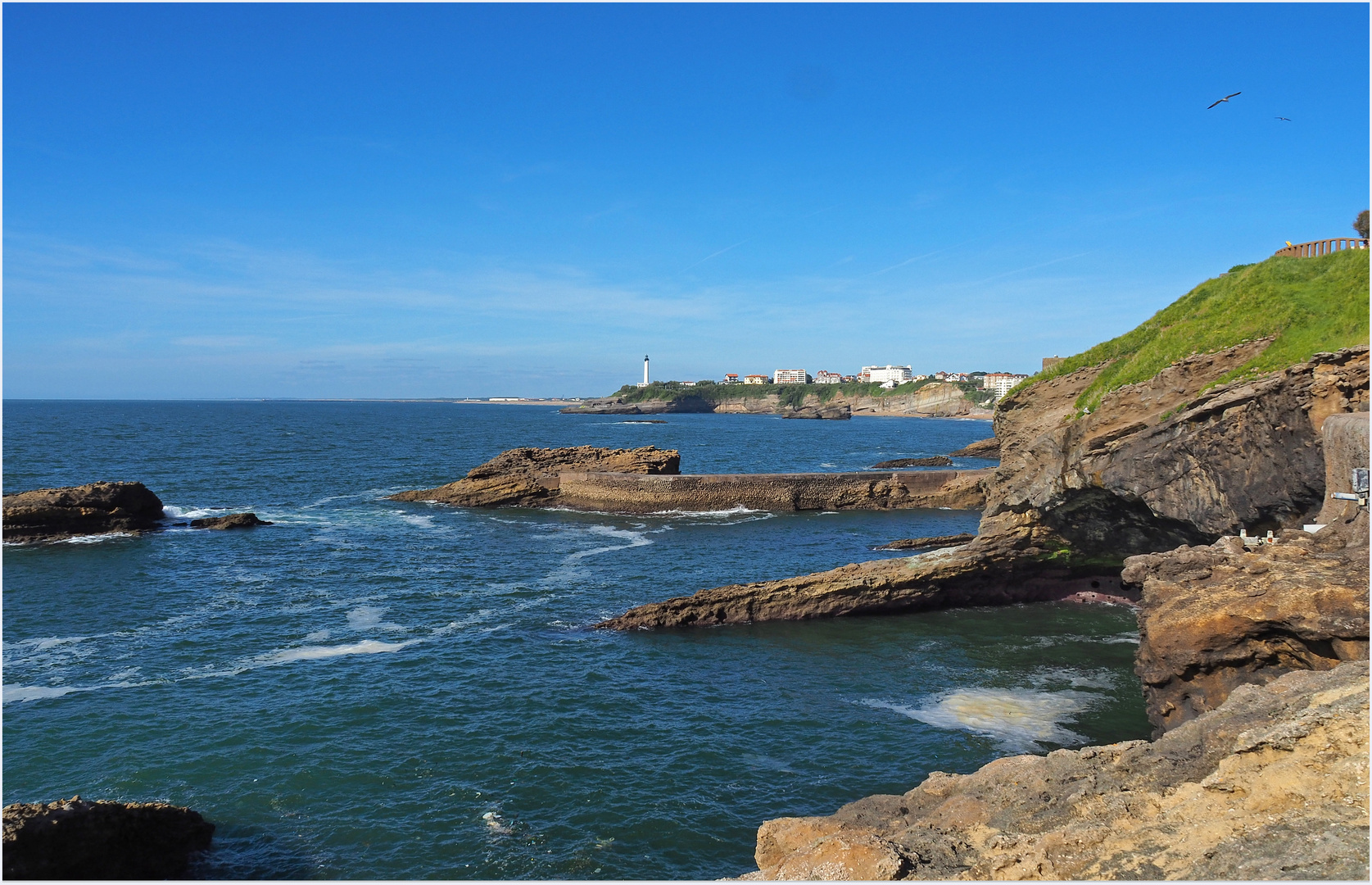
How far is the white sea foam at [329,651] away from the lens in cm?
2378

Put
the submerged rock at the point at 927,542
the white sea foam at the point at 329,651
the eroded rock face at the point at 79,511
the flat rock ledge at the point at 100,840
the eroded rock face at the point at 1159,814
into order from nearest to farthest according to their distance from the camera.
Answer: the eroded rock face at the point at 1159,814
the flat rock ledge at the point at 100,840
the white sea foam at the point at 329,651
the submerged rock at the point at 927,542
the eroded rock face at the point at 79,511

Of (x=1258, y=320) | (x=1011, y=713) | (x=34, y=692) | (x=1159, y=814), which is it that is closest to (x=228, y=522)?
(x=34, y=692)

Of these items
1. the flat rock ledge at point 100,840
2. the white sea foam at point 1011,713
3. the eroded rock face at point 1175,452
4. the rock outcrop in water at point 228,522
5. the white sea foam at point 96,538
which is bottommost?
the white sea foam at point 1011,713

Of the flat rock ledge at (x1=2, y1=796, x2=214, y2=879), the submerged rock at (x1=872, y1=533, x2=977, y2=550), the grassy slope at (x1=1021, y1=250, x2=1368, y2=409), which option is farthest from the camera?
the submerged rock at (x1=872, y1=533, x2=977, y2=550)

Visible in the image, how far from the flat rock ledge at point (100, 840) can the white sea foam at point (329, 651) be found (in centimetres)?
1014

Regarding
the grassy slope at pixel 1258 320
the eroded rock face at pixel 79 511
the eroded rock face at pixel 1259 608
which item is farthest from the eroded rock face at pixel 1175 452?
the eroded rock face at pixel 79 511

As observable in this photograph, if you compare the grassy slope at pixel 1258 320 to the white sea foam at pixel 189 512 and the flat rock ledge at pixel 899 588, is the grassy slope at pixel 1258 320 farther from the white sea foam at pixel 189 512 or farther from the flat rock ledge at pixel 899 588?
the white sea foam at pixel 189 512

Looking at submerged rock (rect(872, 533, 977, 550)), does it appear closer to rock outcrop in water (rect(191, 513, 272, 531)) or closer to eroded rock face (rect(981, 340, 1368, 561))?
eroded rock face (rect(981, 340, 1368, 561))

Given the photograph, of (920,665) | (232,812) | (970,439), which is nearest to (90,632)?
(232,812)

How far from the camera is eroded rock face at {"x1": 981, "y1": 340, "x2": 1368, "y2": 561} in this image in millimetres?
17000

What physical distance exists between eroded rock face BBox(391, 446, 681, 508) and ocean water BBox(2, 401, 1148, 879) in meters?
12.0

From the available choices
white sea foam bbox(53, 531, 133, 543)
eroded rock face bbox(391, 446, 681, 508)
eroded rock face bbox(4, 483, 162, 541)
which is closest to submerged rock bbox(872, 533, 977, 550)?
eroded rock face bbox(391, 446, 681, 508)

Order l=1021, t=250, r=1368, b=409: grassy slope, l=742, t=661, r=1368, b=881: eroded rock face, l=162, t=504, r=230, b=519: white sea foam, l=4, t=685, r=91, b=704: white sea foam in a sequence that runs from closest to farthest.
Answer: l=742, t=661, r=1368, b=881: eroded rock face, l=1021, t=250, r=1368, b=409: grassy slope, l=4, t=685, r=91, b=704: white sea foam, l=162, t=504, r=230, b=519: white sea foam

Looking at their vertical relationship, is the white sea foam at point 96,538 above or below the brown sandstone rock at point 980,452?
below
